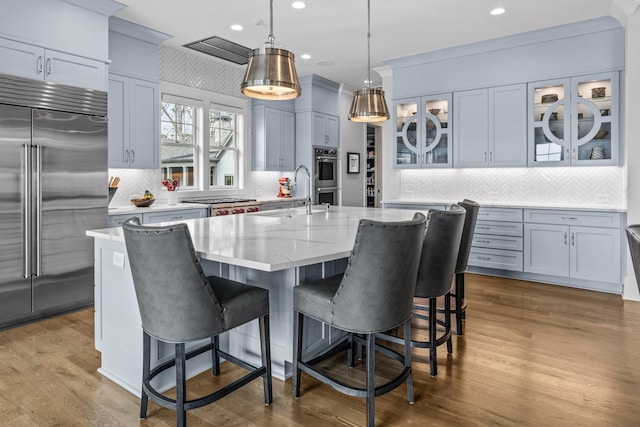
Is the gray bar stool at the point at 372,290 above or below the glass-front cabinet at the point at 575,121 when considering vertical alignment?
below

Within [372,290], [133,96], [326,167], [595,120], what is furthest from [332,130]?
[372,290]

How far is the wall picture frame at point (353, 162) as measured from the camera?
765cm

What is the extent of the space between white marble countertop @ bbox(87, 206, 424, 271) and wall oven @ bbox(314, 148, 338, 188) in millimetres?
3544

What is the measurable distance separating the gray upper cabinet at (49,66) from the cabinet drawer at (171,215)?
1.35m

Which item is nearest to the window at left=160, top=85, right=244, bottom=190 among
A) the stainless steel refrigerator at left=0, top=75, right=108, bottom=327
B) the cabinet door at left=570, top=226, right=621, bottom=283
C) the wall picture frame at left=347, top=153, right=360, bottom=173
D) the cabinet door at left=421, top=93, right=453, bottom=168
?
the stainless steel refrigerator at left=0, top=75, right=108, bottom=327

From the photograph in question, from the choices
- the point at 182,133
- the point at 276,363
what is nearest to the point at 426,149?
the point at 182,133

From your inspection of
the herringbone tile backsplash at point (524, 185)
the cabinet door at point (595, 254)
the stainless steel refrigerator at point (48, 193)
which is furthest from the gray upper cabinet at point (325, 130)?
the cabinet door at point (595, 254)

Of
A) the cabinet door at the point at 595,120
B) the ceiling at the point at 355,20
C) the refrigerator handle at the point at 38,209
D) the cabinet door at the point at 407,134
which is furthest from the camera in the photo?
the cabinet door at the point at 407,134

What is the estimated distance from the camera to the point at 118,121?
4.40 metres

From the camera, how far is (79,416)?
6.68 ft

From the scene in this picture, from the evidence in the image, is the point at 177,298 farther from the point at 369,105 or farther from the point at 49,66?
the point at 49,66

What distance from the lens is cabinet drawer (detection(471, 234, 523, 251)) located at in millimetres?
4727

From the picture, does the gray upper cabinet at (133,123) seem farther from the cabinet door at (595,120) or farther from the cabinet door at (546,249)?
the cabinet door at (595,120)

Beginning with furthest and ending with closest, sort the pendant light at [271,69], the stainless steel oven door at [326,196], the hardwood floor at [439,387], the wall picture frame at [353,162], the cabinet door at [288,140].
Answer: the wall picture frame at [353,162] → the stainless steel oven door at [326,196] → the cabinet door at [288,140] → the pendant light at [271,69] → the hardwood floor at [439,387]
